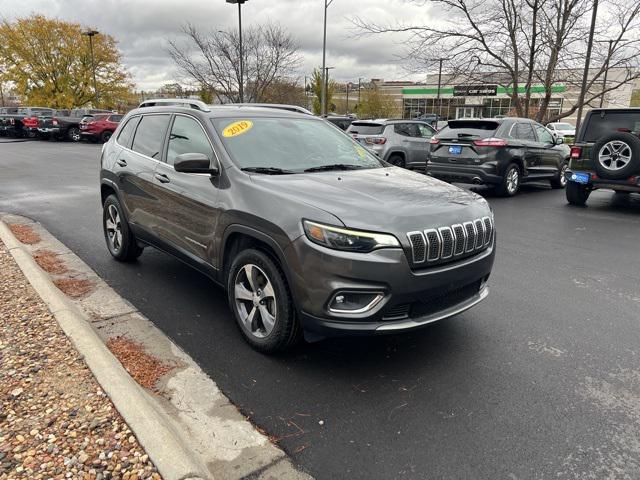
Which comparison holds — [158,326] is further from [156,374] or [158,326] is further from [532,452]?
[532,452]

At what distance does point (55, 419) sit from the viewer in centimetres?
246

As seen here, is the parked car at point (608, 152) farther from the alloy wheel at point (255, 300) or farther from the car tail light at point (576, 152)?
the alloy wheel at point (255, 300)

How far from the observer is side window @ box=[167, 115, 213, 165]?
12.8ft

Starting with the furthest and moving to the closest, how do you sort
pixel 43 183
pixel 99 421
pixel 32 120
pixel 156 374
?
pixel 32 120, pixel 43 183, pixel 156 374, pixel 99 421

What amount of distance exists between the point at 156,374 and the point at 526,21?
20.1m

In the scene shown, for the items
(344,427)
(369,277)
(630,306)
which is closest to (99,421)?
(344,427)

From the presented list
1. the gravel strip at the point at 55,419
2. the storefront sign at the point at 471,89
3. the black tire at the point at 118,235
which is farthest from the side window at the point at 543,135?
the gravel strip at the point at 55,419

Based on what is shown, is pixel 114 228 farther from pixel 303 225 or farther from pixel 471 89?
pixel 471 89

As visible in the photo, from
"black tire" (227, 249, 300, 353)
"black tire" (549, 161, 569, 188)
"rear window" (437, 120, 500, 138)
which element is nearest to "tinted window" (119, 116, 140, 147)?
"black tire" (227, 249, 300, 353)

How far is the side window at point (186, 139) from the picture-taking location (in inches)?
154

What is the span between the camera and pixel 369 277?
280cm

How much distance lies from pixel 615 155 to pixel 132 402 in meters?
8.56

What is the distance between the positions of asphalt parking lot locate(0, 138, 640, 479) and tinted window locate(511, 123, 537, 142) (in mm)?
5620

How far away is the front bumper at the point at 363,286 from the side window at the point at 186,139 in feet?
4.71
